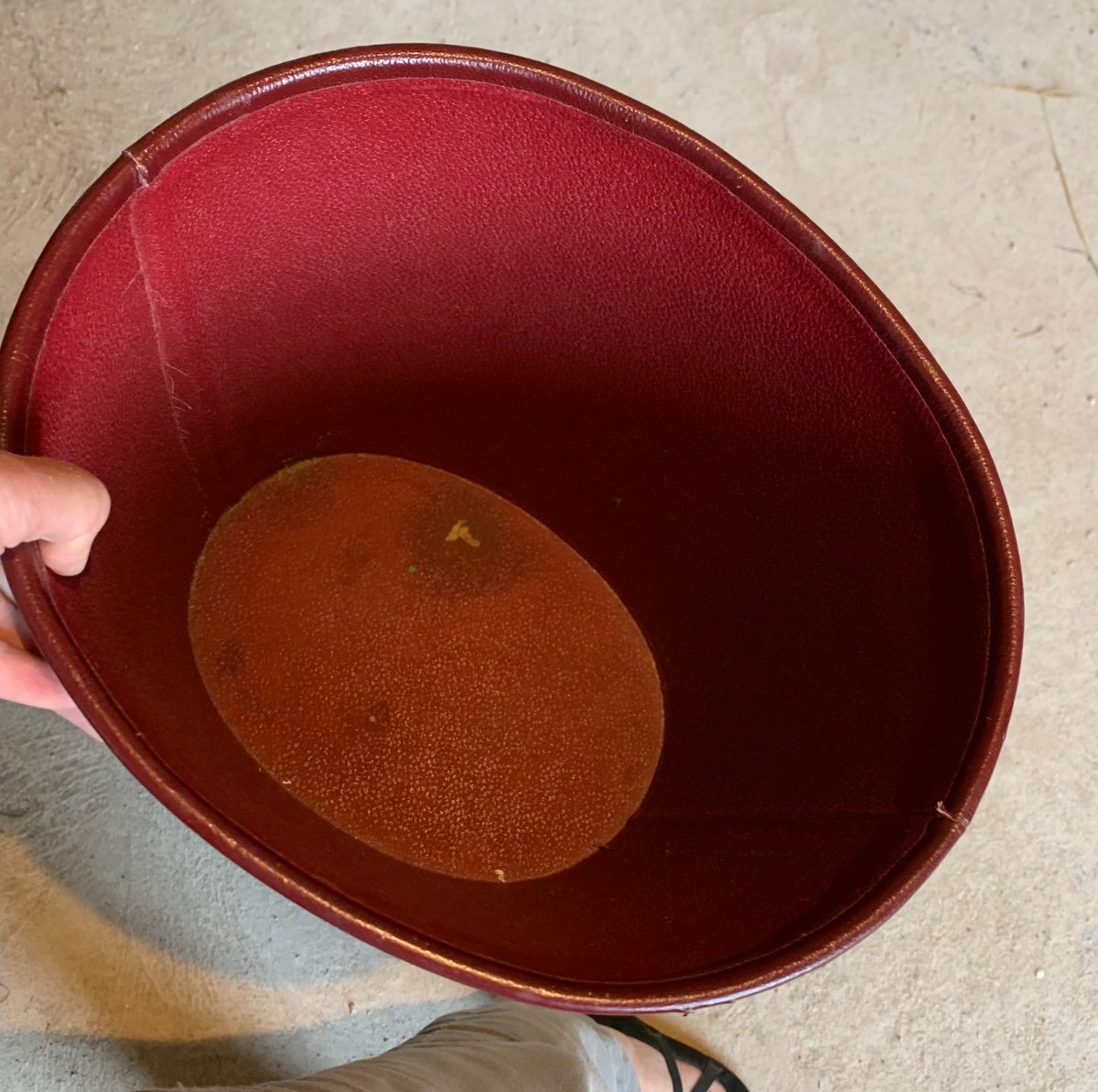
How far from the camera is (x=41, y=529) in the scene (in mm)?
579

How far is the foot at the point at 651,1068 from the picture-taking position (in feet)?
3.35

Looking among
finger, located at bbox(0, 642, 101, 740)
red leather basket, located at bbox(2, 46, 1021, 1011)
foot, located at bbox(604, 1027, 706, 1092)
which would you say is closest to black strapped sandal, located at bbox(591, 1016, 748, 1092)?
foot, located at bbox(604, 1027, 706, 1092)

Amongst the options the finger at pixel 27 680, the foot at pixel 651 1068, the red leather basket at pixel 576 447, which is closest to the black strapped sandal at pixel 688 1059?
the foot at pixel 651 1068

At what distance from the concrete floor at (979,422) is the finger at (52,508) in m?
0.44

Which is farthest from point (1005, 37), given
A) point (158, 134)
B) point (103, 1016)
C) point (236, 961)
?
point (103, 1016)

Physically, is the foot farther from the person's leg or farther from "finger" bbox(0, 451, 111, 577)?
"finger" bbox(0, 451, 111, 577)

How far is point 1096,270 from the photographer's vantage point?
1355mm

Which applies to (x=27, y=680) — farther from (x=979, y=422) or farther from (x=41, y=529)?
(x=979, y=422)

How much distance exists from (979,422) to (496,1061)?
0.94 meters

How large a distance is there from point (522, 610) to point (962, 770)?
0.45 meters

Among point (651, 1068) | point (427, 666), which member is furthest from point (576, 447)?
point (651, 1068)

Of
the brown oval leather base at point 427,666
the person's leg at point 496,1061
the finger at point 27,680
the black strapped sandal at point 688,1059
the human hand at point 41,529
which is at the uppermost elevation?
the human hand at point 41,529

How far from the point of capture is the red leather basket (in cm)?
66

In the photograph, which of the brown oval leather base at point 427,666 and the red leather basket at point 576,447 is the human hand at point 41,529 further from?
the brown oval leather base at point 427,666
